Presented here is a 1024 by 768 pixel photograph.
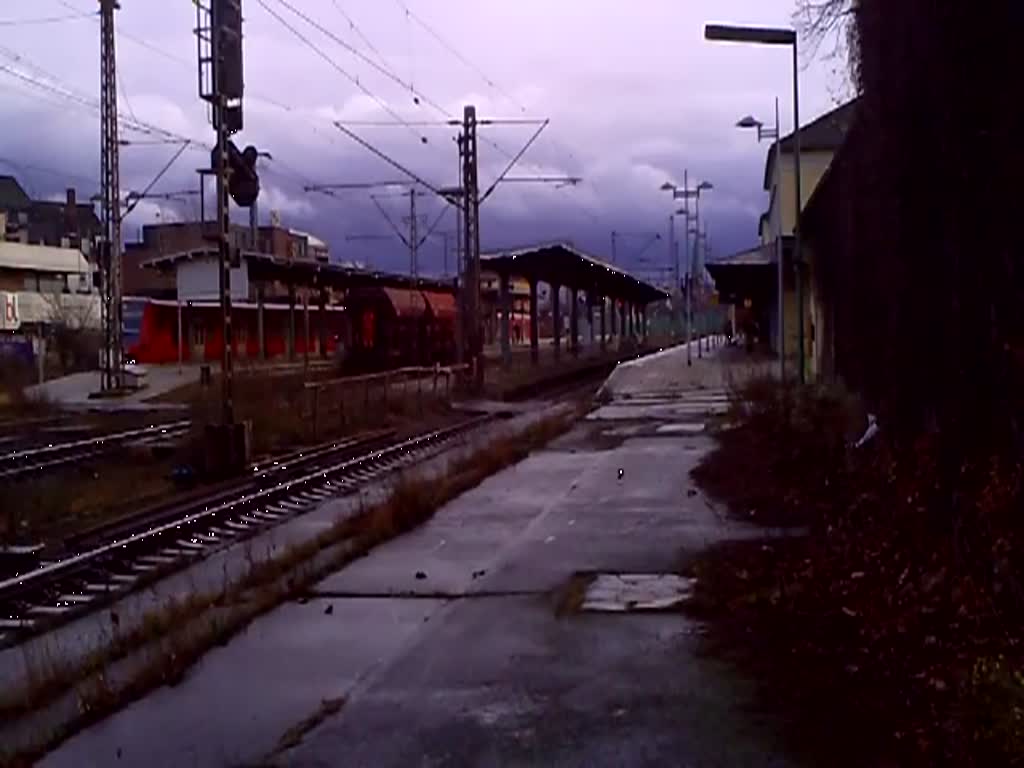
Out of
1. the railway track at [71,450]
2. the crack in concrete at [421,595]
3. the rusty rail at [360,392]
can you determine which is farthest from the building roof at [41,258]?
the crack in concrete at [421,595]

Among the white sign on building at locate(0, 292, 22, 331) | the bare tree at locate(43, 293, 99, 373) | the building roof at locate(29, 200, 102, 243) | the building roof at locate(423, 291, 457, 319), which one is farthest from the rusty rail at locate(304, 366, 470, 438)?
the building roof at locate(29, 200, 102, 243)

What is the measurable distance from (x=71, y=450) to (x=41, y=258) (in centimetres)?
6179

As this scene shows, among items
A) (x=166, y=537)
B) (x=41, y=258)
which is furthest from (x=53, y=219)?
(x=166, y=537)

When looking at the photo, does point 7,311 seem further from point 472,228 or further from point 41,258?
point 41,258

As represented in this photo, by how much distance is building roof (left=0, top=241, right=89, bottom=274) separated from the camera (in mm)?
79188

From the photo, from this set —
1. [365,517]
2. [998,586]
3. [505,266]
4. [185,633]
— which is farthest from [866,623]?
[505,266]

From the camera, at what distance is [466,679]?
8.30m

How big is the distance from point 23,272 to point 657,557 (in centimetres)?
7630

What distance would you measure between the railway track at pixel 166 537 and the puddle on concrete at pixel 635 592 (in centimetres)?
416

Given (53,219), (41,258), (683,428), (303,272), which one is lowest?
(683,428)

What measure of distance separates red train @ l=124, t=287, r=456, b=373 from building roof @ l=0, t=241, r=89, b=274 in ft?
43.5

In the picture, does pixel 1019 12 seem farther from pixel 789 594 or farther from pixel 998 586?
pixel 789 594

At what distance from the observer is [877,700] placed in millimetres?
7246

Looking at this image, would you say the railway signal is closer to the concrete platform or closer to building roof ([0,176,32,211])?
the concrete platform
